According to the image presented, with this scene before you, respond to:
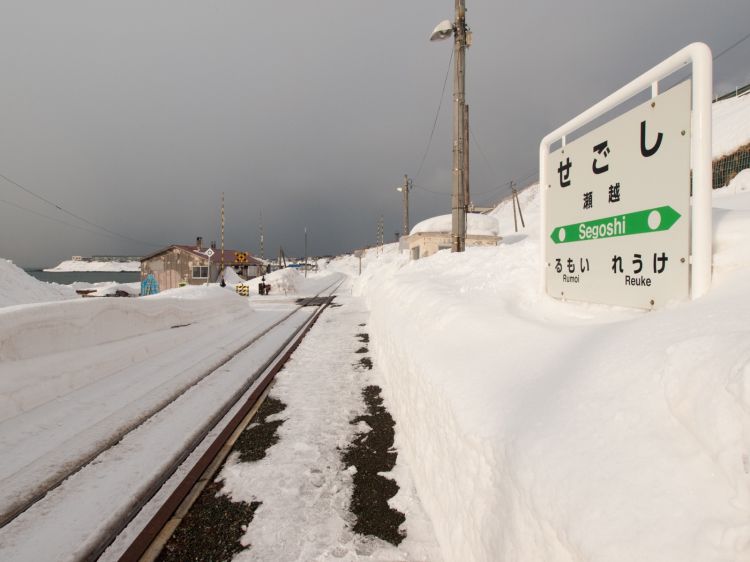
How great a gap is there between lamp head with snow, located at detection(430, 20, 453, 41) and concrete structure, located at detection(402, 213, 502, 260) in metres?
13.7

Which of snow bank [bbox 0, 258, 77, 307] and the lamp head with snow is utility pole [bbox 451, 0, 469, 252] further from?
snow bank [bbox 0, 258, 77, 307]

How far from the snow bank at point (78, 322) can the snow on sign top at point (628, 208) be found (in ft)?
22.8

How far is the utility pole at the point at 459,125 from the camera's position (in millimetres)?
9914

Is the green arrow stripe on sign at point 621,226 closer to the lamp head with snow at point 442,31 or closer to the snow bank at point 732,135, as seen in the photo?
the lamp head with snow at point 442,31

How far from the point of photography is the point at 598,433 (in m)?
1.39

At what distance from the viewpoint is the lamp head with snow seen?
10007mm

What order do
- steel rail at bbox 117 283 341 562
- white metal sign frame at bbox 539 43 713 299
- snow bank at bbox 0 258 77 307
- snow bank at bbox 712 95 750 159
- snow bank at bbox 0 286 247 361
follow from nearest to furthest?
white metal sign frame at bbox 539 43 713 299 → steel rail at bbox 117 283 341 562 → snow bank at bbox 0 286 247 361 → snow bank at bbox 0 258 77 307 → snow bank at bbox 712 95 750 159

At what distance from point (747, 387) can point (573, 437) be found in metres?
0.62

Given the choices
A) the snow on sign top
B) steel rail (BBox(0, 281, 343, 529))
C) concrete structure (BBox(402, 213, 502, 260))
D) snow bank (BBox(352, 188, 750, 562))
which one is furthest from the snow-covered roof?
snow bank (BBox(352, 188, 750, 562))

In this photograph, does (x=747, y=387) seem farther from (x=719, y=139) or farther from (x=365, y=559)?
(x=719, y=139)

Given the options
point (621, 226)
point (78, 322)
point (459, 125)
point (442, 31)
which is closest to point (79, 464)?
point (78, 322)

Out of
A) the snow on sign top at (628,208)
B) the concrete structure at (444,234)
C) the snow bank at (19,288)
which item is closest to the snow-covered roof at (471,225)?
the concrete structure at (444,234)

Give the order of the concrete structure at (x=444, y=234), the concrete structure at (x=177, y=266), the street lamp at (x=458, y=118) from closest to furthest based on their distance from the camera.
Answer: the street lamp at (x=458, y=118) → the concrete structure at (x=444, y=234) → the concrete structure at (x=177, y=266)

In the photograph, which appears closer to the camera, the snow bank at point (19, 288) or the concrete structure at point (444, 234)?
the snow bank at point (19, 288)
